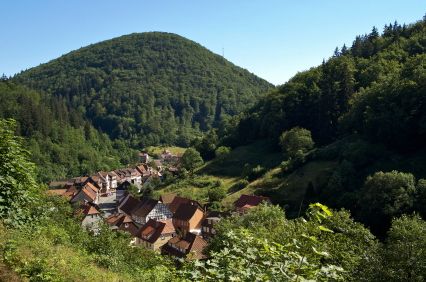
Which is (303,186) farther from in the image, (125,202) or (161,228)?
(125,202)

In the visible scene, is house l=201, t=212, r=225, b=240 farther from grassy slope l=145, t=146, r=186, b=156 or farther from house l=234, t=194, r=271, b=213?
grassy slope l=145, t=146, r=186, b=156

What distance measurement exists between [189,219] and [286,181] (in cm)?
1340

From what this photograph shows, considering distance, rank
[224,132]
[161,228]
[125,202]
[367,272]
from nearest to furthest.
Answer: [367,272]
[161,228]
[125,202]
[224,132]

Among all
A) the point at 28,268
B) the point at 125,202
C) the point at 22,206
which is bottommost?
the point at 125,202

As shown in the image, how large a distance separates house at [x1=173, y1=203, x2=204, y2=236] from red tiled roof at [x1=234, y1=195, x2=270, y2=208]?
16.4 feet

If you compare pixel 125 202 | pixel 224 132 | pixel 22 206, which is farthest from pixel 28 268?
pixel 224 132

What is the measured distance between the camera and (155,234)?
44188mm

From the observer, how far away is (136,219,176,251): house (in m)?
43.2

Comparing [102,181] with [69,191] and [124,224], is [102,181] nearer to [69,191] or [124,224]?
[69,191]

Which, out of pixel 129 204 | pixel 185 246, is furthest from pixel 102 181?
pixel 185 246

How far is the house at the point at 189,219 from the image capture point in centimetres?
4816

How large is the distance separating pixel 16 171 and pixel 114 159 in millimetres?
119036

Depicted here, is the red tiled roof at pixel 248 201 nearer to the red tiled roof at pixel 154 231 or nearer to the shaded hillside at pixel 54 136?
the red tiled roof at pixel 154 231

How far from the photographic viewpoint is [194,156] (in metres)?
72.8
